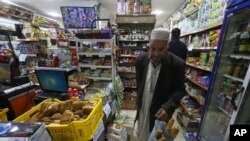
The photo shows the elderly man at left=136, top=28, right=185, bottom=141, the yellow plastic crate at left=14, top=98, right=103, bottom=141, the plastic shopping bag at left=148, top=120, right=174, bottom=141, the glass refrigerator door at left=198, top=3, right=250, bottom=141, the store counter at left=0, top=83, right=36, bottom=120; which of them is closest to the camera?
the yellow plastic crate at left=14, top=98, right=103, bottom=141

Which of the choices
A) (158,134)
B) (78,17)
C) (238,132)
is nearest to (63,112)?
(158,134)

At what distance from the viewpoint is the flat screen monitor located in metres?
1.61

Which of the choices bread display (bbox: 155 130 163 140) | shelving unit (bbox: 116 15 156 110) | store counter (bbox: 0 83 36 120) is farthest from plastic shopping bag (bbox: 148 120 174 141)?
shelving unit (bbox: 116 15 156 110)

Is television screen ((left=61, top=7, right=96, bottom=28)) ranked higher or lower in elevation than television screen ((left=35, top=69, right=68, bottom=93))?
higher

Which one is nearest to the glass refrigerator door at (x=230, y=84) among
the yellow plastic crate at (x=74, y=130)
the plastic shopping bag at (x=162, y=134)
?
the plastic shopping bag at (x=162, y=134)

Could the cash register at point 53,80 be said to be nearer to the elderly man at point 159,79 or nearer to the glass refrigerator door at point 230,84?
the elderly man at point 159,79

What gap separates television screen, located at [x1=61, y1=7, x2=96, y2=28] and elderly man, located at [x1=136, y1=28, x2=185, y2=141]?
233 centimetres

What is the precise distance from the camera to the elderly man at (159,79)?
134cm

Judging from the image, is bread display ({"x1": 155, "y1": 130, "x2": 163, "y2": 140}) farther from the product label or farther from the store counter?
the store counter

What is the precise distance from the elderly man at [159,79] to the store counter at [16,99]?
111 centimetres

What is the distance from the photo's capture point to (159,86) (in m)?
1.50

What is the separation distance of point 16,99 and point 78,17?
9.12 ft

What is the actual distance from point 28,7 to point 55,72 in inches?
274

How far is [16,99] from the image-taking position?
1301mm
